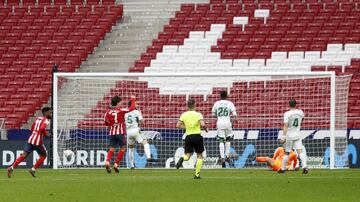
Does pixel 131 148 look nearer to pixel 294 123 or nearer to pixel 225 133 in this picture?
pixel 225 133

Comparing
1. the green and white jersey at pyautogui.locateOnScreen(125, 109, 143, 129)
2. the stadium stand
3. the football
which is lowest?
the football

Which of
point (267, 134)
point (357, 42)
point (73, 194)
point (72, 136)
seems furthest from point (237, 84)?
point (73, 194)

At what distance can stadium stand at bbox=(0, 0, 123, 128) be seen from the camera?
4119 centimetres

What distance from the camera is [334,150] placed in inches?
1243

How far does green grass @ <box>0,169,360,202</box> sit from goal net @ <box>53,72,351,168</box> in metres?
6.15

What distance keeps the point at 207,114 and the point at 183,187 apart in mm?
13589

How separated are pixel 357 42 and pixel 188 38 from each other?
6488 millimetres

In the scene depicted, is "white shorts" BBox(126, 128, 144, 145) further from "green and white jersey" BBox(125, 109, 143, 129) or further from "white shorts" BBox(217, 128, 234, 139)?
"white shorts" BBox(217, 128, 234, 139)

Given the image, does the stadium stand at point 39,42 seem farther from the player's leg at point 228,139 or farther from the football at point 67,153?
the player's leg at point 228,139

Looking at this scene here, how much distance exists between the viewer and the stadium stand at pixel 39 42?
41.2 m

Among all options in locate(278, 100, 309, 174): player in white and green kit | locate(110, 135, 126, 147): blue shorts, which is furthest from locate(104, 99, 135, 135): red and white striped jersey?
locate(278, 100, 309, 174): player in white and green kit

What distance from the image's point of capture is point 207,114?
1367 inches

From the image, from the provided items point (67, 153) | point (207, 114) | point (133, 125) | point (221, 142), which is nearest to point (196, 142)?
point (133, 125)

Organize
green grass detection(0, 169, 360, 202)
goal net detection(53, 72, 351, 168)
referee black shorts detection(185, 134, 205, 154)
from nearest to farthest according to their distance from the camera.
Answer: green grass detection(0, 169, 360, 202), referee black shorts detection(185, 134, 205, 154), goal net detection(53, 72, 351, 168)
